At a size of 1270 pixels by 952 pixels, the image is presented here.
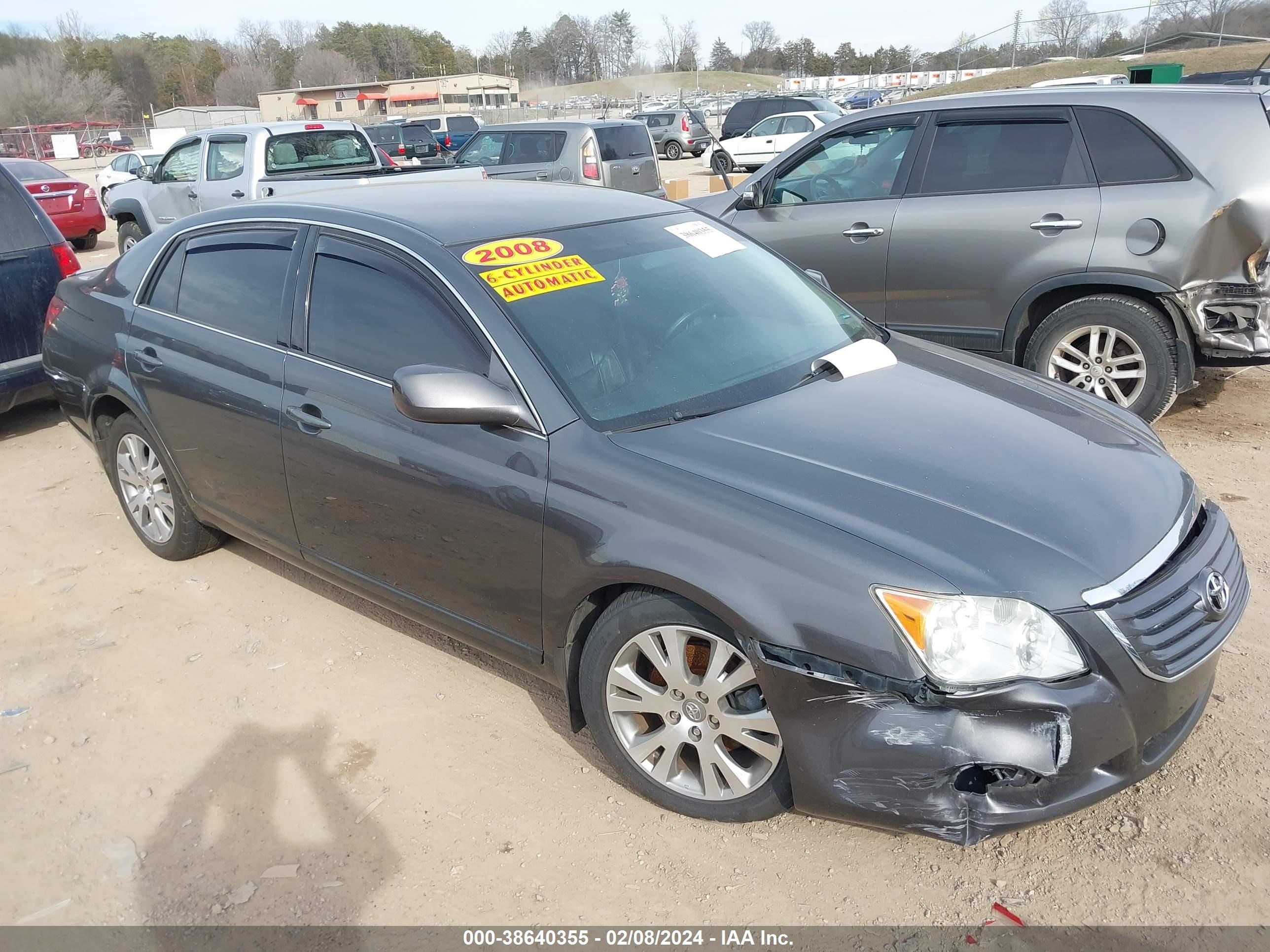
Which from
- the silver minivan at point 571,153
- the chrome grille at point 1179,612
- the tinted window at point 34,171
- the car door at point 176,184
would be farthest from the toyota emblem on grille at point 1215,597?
the tinted window at point 34,171

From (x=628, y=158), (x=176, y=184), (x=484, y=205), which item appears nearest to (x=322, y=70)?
(x=628, y=158)

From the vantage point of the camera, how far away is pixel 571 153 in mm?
12758

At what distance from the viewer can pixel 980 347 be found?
5840 millimetres

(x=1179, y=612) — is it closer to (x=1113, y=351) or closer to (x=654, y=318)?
(x=654, y=318)

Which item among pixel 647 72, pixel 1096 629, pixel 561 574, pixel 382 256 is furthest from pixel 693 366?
pixel 647 72

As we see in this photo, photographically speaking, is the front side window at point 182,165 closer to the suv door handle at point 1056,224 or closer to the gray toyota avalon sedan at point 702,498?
the gray toyota avalon sedan at point 702,498

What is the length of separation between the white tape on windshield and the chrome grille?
1.14 metres

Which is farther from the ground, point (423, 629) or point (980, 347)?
point (980, 347)

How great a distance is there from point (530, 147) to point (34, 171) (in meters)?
8.05

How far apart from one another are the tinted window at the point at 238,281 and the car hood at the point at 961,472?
1669 mm

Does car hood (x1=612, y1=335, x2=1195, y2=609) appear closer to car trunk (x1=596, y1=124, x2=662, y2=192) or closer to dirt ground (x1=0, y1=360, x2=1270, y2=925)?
dirt ground (x1=0, y1=360, x2=1270, y2=925)

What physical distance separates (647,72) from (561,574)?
121679mm

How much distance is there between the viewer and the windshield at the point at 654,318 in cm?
303

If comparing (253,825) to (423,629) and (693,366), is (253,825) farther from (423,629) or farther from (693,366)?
(693,366)
